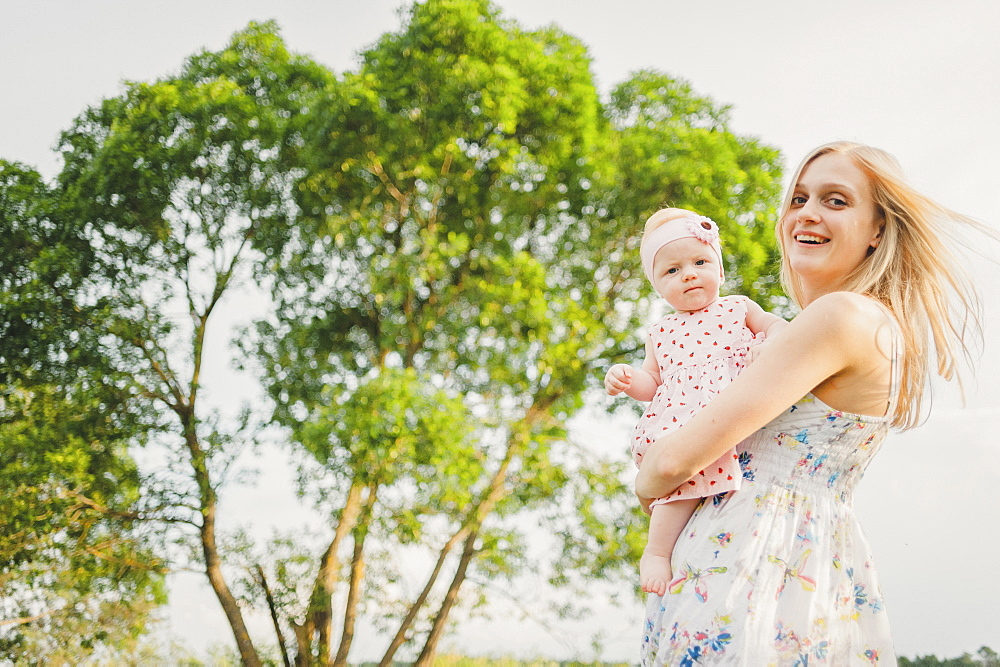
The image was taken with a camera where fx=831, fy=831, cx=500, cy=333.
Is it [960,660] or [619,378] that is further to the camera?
[960,660]

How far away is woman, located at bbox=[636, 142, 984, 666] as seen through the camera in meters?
1.52

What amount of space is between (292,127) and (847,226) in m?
9.18

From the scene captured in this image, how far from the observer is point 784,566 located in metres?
1.62

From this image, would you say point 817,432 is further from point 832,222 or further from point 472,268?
point 472,268

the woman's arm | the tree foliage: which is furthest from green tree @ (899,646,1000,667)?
the woman's arm

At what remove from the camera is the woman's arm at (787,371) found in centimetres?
150

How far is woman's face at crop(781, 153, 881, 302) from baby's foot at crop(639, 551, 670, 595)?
2.26 ft

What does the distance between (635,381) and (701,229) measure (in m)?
0.41

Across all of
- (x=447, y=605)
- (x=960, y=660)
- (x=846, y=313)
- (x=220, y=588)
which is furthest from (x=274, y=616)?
(x=846, y=313)

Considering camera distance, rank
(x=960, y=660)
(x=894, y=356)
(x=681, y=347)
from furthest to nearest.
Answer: (x=960, y=660)
(x=681, y=347)
(x=894, y=356)

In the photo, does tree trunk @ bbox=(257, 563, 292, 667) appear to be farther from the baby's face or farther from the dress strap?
the dress strap

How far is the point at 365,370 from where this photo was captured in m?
10.6

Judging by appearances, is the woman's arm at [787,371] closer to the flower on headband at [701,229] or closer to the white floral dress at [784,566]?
the white floral dress at [784,566]

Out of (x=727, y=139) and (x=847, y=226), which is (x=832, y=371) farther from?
(x=727, y=139)
